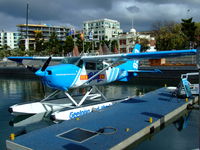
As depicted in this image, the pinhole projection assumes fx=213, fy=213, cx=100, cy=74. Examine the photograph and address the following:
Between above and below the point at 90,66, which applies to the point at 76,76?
below

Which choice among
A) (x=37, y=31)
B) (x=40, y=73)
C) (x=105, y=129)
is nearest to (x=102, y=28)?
(x=37, y=31)

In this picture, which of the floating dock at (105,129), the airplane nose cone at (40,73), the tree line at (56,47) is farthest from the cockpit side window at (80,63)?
the tree line at (56,47)

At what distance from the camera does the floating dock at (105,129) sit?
18.7ft

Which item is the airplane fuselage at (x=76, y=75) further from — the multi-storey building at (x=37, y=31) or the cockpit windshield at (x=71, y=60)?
the multi-storey building at (x=37, y=31)

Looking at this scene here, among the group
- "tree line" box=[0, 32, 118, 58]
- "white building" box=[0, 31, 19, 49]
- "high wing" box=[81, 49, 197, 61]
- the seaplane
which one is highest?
"white building" box=[0, 31, 19, 49]

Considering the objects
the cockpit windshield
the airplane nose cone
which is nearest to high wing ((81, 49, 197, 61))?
the cockpit windshield

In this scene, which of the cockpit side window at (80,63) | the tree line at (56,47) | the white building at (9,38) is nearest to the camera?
the cockpit side window at (80,63)

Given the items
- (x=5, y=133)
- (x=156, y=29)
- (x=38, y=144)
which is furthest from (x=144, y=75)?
(x=156, y=29)

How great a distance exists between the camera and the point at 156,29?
62625 millimetres

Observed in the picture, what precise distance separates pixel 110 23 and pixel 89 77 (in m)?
98.1

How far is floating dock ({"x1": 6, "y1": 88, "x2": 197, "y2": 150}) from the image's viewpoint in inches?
225

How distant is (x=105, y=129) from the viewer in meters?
6.79

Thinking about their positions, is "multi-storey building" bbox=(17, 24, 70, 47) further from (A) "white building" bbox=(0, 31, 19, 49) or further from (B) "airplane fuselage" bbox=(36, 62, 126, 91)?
(B) "airplane fuselage" bbox=(36, 62, 126, 91)

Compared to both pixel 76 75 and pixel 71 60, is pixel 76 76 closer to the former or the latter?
pixel 76 75
